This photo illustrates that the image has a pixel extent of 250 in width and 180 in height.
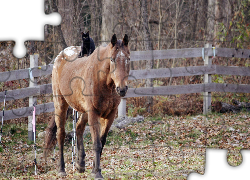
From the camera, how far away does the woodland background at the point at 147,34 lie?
34.1 ft

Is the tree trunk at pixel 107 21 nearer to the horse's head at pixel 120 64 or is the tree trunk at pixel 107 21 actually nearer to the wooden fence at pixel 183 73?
the wooden fence at pixel 183 73

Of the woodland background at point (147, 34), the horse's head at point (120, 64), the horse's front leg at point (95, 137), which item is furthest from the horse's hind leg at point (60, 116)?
the woodland background at point (147, 34)

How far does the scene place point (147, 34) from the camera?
11203mm

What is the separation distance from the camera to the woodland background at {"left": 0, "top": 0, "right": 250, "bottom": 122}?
10.4 m

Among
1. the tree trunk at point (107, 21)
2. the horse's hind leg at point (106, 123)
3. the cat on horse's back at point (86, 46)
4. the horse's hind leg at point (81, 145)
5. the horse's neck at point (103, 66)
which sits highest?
the tree trunk at point (107, 21)

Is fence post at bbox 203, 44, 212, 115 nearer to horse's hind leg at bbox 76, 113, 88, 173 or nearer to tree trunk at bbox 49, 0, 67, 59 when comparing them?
tree trunk at bbox 49, 0, 67, 59

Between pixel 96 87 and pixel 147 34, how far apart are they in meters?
6.64

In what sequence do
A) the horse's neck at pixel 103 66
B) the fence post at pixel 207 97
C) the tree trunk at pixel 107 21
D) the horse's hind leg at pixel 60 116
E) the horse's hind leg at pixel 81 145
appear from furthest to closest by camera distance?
the tree trunk at pixel 107 21 < the fence post at pixel 207 97 < the horse's hind leg at pixel 60 116 < the horse's hind leg at pixel 81 145 < the horse's neck at pixel 103 66

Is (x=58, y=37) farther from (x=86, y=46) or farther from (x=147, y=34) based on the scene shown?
(x=86, y=46)

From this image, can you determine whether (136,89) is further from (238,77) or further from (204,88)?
(238,77)

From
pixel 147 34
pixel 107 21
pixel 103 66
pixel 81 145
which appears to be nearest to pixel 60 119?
pixel 81 145

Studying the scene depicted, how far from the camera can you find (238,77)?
39.3 ft

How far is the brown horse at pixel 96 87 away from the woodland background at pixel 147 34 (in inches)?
98.2

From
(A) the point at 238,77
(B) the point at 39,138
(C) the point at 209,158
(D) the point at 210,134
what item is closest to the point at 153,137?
(D) the point at 210,134
